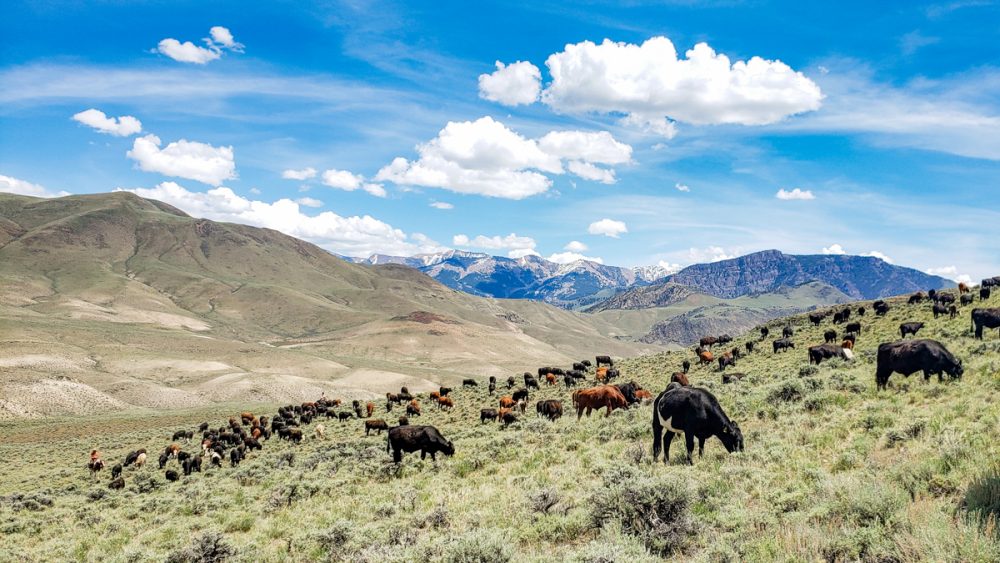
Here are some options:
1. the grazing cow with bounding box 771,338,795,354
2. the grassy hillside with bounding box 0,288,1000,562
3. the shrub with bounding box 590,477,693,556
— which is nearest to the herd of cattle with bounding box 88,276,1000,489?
Result: the grazing cow with bounding box 771,338,795,354

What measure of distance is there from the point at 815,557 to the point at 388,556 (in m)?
6.17

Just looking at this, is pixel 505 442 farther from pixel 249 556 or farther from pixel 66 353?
pixel 66 353

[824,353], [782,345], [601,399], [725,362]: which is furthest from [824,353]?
[601,399]

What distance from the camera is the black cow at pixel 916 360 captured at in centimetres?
1656

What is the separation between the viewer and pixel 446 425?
35875mm

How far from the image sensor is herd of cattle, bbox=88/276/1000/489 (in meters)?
12.5

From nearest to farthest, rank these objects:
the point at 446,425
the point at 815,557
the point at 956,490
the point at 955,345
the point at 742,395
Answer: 1. the point at 815,557
2. the point at 956,490
3. the point at 742,395
4. the point at 955,345
5. the point at 446,425

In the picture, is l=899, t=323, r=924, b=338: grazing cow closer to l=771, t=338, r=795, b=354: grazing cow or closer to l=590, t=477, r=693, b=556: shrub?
l=771, t=338, r=795, b=354: grazing cow

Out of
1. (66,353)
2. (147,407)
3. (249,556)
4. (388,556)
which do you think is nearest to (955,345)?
(388,556)

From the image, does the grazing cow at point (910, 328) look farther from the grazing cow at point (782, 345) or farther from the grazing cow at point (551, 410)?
the grazing cow at point (551, 410)

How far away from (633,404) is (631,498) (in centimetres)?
1624

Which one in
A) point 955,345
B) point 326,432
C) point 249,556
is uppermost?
point 955,345

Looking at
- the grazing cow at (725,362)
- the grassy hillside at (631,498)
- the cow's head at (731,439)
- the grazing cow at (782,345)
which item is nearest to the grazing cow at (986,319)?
the grassy hillside at (631,498)

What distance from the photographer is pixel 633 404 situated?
2419cm
